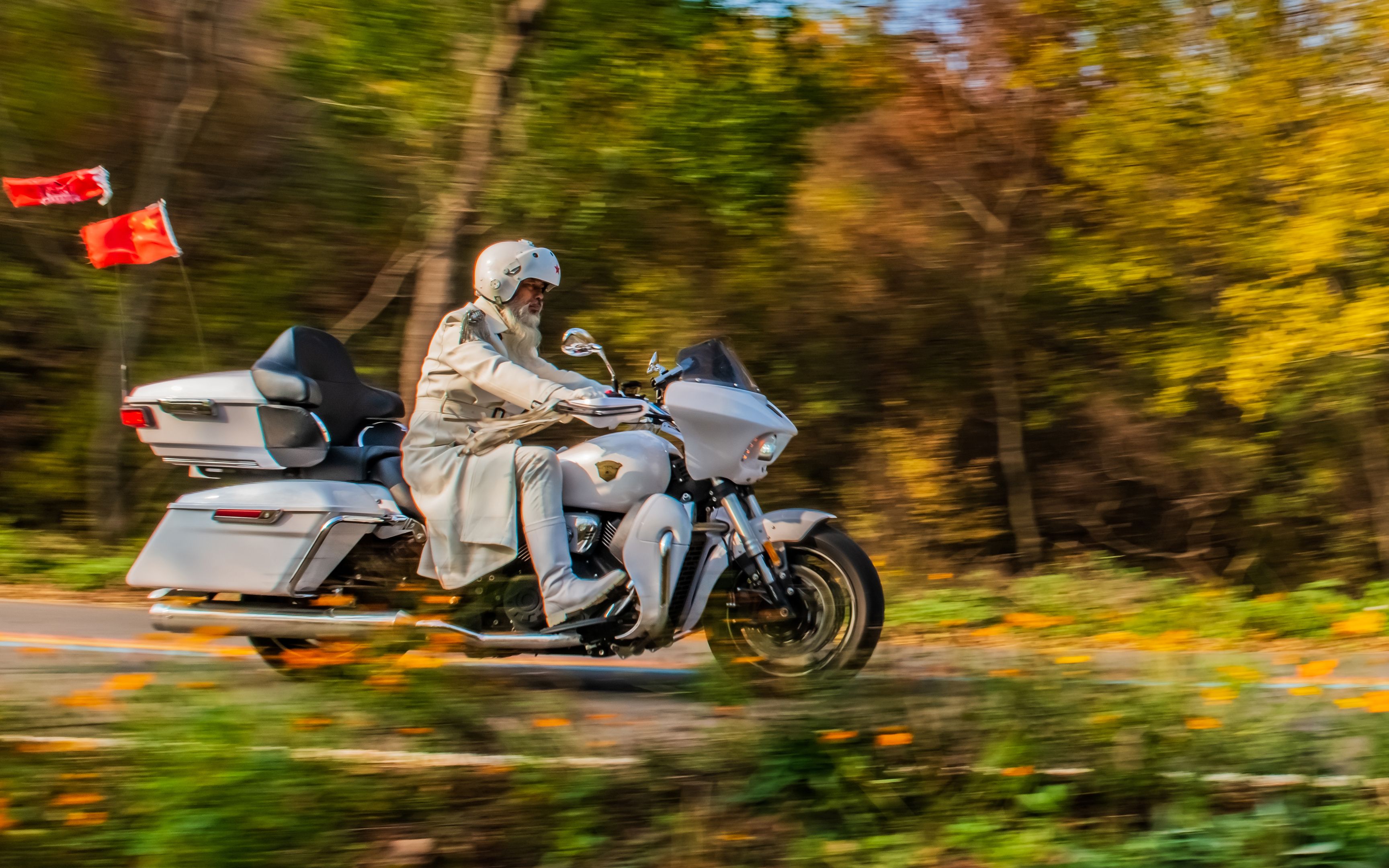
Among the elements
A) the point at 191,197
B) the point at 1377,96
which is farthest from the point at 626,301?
the point at 1377,96

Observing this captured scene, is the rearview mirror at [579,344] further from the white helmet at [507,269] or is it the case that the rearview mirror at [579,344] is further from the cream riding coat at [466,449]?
the white helmet at [507,269]

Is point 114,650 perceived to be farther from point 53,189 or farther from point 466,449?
point 53,189

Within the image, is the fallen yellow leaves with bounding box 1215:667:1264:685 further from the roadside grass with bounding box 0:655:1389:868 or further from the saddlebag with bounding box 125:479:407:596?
the saddlebag with bounding box 125:479:407:596

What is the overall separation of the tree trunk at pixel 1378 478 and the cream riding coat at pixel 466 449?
8.32 m

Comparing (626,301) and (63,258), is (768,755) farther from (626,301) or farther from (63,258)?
(63,258)

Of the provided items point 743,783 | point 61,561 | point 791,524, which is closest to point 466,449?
point 791,524

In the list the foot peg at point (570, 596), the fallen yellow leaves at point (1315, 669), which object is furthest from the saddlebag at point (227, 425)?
the fallen yellow leaves at point (1315, 669)

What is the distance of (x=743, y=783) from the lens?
358 centimetres

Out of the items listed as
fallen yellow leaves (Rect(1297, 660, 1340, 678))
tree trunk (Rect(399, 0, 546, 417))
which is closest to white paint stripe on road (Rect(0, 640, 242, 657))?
tree trunk (Rect(399, 0, 546, 417))

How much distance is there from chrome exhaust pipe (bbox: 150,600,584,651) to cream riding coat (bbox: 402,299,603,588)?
0.26 m

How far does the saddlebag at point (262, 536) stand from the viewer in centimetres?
507

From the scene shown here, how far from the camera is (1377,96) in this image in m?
9.52

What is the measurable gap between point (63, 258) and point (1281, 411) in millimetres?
10335

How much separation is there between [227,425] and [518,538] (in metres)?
1.36
